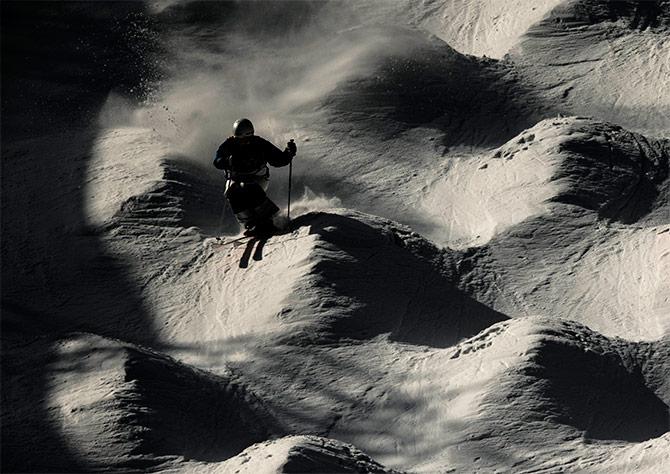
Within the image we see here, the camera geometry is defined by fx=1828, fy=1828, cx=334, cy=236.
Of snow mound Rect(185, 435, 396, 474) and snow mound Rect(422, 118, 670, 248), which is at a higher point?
snow mound Rect(422, 118, 670, 248)

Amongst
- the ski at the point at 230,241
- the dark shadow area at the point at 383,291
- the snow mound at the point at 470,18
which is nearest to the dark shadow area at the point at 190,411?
the dark shadow area at the point at 383,291

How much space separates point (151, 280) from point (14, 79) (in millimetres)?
3109

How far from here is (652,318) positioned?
1032 cm

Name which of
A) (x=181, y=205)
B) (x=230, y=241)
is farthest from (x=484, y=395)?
(x=181, y=205)

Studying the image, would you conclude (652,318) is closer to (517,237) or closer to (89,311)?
(517,237)

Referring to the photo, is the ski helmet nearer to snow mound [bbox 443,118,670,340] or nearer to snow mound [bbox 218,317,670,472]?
snow mound [bbox 443,118,670,340]

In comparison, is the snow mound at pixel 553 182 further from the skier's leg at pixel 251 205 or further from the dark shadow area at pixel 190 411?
the dark shadow area at pixel 190 411

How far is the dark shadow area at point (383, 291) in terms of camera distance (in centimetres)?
1014

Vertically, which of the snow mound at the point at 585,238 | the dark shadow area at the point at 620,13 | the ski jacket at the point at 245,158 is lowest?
the snow mound at the point at 585,238

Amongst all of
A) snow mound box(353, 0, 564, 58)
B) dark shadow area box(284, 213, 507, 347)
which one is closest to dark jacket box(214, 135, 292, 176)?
dark shadow area box(284, 213, 507, 347)

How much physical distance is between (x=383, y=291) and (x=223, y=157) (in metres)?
1.41

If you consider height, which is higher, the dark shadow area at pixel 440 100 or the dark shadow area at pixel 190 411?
the dark shadow area at pixel 440 100

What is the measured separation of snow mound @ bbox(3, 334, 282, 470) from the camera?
905cm

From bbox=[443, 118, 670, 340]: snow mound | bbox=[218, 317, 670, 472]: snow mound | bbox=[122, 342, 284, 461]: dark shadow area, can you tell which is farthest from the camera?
bbox=[443, 118, 670, 340]: snow mound
